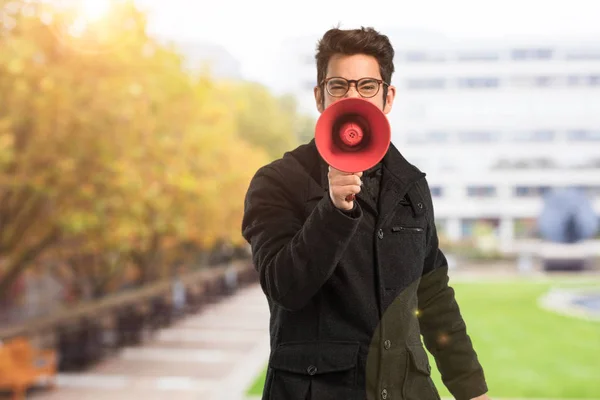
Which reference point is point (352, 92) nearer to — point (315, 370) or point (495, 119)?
point (315, 370)

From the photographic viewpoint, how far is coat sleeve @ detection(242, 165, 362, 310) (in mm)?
1610

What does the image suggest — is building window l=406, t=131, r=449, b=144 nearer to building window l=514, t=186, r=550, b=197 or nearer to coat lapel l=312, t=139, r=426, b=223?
building window l=514, t=186, r=550, b=197

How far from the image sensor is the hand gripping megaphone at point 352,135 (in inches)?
61.7

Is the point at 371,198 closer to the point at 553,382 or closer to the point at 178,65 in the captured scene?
the point at 553,382

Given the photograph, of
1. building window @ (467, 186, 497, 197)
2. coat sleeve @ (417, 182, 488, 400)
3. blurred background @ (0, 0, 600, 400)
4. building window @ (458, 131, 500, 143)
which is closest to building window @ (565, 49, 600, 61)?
building window @ (458, 131, 500, 143)

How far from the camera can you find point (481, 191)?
5153cm

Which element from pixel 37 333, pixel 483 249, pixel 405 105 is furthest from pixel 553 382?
pixel 405 105

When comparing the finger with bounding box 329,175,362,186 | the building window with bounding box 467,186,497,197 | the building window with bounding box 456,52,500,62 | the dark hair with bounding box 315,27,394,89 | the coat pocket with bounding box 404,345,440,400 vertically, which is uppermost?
the building window with bounding box 456,52,500,62

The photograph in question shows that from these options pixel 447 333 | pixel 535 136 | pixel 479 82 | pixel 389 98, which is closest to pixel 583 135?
pixel 535 136

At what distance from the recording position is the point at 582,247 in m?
33.4

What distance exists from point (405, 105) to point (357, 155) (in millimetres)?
51424

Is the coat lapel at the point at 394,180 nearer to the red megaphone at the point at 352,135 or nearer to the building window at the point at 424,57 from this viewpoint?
the red megaphone at the point at 352,135

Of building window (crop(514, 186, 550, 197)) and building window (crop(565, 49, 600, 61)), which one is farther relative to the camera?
building window (crop(565, 49, 600, 61))

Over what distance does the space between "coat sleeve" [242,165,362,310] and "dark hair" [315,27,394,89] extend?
0.98ft
